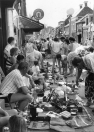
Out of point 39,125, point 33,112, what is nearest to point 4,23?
point 33,112

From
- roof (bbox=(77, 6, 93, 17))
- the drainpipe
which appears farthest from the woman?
roof (bbox=(77, 6, 93, 17))

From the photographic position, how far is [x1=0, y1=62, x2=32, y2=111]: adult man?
5.11m

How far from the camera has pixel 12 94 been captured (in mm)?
5258

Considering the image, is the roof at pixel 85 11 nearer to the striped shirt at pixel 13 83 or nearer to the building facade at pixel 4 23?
the building facade at pixel 4 23

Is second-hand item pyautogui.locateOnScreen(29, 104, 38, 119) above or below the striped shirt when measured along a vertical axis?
below

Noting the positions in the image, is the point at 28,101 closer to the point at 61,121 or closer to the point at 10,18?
the point at 61,121

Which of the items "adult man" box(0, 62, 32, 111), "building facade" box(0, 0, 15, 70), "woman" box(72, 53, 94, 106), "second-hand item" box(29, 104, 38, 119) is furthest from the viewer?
"building facade" box(0, 0, 15, 70)

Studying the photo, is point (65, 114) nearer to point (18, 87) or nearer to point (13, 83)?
point (18, 87)

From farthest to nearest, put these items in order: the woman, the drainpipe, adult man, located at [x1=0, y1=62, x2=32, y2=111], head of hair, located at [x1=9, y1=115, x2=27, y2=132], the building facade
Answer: the drainpipe → the building facade → the woman → adult man, located at [x1=0, y1=62, x2=32, y2=111] → head of hair, located at [x1=9, y1=115, x2=27, y2=132]

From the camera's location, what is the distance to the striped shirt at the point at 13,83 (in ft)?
16.8

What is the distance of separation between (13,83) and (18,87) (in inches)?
6.3

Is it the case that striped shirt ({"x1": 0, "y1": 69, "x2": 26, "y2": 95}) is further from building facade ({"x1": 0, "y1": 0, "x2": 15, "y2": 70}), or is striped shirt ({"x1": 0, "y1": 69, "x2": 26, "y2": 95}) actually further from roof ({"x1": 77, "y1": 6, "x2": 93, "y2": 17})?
roof ({"x1": 77, "y1": 6, "x2": 93, "y2": 17})

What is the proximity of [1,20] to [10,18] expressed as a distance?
2.09ft

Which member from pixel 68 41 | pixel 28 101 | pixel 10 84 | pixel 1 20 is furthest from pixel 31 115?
pixel 68 41
